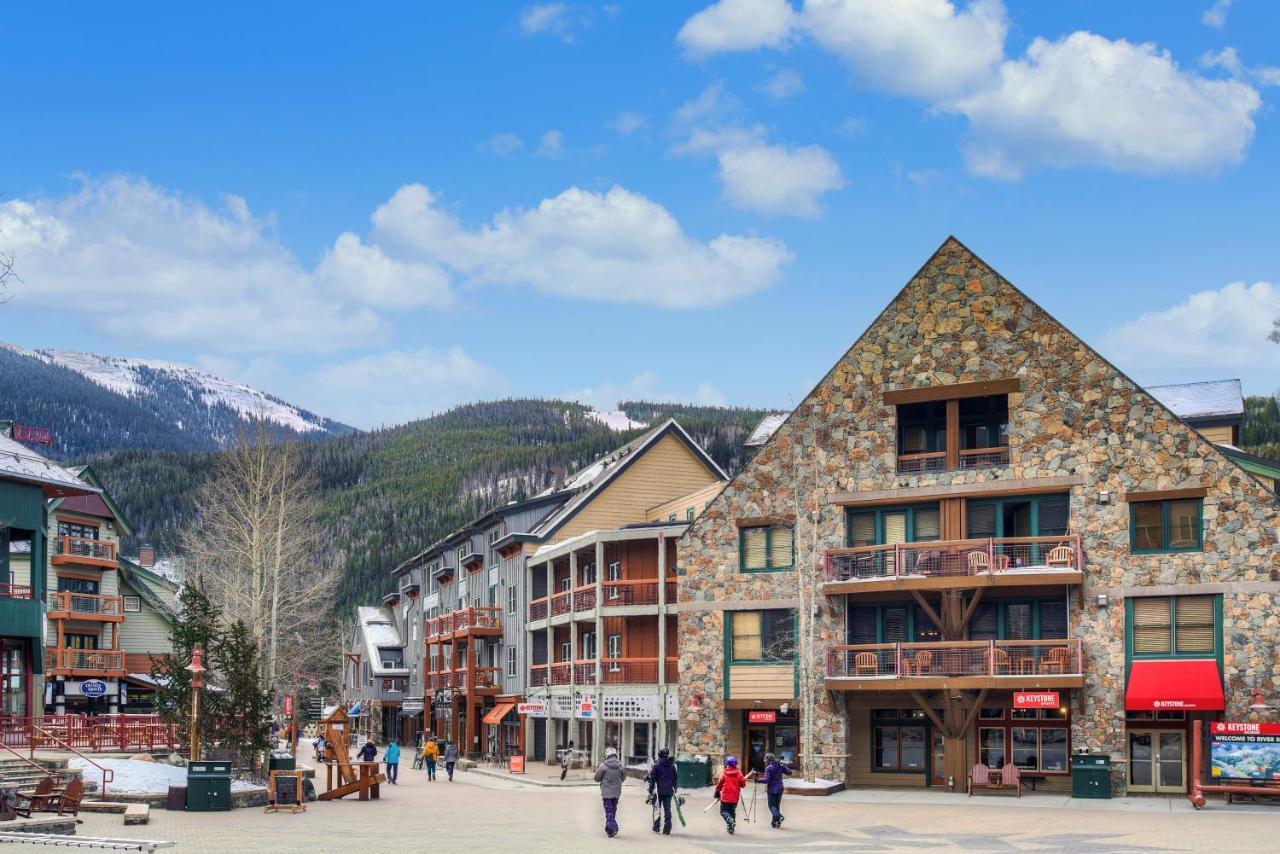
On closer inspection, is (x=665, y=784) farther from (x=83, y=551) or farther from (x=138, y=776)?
(x=83, y=551)

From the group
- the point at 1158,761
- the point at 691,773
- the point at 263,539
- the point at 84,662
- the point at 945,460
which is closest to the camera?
the point at 1158,761

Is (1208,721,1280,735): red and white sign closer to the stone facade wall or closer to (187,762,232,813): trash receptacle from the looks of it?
the stone facade wall

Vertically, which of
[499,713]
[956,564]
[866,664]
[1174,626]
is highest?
[956,564]

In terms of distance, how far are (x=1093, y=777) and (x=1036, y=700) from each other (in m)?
2.44

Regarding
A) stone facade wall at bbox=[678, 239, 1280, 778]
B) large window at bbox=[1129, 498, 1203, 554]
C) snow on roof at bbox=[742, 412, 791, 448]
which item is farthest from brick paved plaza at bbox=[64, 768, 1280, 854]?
snow on roof at bbox=[742, 412, 791, 448]

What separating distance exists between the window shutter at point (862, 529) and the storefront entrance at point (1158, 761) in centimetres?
899

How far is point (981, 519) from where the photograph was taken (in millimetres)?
44562

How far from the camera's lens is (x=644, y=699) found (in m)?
56.4

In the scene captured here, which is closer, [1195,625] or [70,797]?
[70,797]

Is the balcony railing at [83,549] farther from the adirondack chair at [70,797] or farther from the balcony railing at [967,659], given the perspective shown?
the adirondack chair at [70,797]

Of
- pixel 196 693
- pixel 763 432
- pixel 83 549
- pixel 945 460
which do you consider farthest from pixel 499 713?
pixel 196 693

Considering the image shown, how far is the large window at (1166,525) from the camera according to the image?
4153cm

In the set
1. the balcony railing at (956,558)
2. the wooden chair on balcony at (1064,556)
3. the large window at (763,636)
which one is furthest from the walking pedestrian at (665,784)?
the large window at (763,636)

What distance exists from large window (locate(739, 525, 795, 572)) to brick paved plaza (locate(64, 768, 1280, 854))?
7783mm
